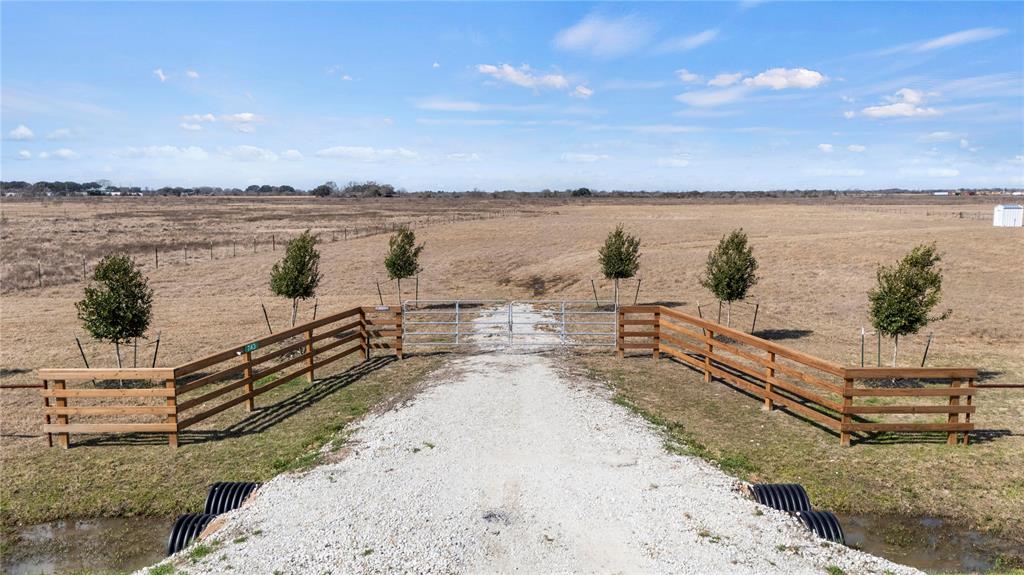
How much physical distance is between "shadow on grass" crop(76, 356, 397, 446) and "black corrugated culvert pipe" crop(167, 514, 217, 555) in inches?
123

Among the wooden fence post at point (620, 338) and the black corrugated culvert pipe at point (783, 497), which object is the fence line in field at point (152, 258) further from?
the black corrugated culvert pipe at point (783, 497)

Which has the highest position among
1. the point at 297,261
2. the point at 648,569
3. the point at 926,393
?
the point at 297,261

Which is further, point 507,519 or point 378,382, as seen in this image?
point 378,382

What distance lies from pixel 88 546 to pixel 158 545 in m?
0.86

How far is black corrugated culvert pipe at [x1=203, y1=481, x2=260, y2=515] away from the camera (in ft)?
24.9

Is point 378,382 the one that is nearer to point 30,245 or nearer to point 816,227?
point 30,245

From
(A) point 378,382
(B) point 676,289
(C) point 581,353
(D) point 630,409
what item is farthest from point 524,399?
(B) point 676,289

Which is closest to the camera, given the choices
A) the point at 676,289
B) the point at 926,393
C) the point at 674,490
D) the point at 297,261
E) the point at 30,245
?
the point at 674,490

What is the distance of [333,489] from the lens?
25.8 ft

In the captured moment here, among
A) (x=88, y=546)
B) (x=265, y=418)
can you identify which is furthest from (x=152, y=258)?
(x=88, y=546)

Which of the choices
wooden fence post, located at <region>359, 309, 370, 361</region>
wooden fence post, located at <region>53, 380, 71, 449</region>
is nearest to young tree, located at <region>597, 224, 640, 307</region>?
wooden fence post, located at <region>359, 309, 370, 361</region>

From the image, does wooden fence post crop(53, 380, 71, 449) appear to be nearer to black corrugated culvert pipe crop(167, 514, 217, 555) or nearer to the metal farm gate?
black corrugated culvert pipe crop(167, 514, 217, 555)

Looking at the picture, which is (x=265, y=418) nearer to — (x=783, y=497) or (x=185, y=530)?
(x=185, y=530)

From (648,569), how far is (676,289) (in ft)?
72.0
